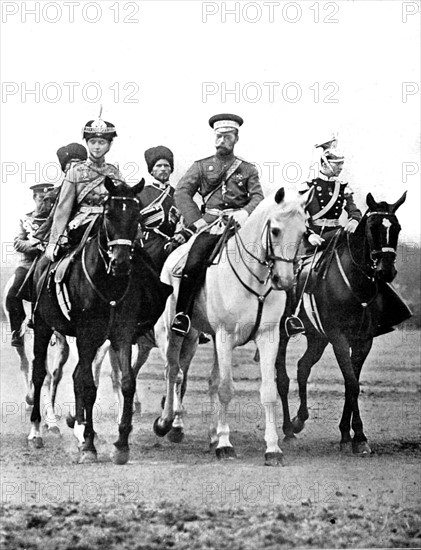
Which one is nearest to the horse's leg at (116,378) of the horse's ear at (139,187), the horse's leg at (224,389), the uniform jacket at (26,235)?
the horse's leg at (224,389)

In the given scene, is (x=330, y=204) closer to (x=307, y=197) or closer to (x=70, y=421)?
(x=307, y=197)

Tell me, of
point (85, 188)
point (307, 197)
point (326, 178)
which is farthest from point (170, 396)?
point (326, 178)

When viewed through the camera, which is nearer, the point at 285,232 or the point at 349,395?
the point at 285,232

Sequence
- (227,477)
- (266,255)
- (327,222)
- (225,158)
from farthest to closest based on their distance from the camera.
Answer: (327,222), (225,158), (227,477), (266,255)

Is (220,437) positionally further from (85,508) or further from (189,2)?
(189,2)

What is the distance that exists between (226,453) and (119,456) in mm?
710

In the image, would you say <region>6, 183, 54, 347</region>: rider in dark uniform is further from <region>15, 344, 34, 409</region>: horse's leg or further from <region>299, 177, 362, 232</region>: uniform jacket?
<region>299, 177, 362, 232</region>: uniform jacket

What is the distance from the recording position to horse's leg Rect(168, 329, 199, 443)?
23.6ft

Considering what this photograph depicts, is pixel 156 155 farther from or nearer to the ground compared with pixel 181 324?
farther from the ground

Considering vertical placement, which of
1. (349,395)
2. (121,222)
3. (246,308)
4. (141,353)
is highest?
(121,222)

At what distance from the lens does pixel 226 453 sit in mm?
7059

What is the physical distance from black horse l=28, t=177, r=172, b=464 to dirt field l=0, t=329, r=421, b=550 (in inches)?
4.2

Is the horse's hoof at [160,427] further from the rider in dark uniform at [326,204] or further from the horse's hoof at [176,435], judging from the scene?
the rider in dark uniform at [326,204]

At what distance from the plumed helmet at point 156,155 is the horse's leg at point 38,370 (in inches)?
51.5
